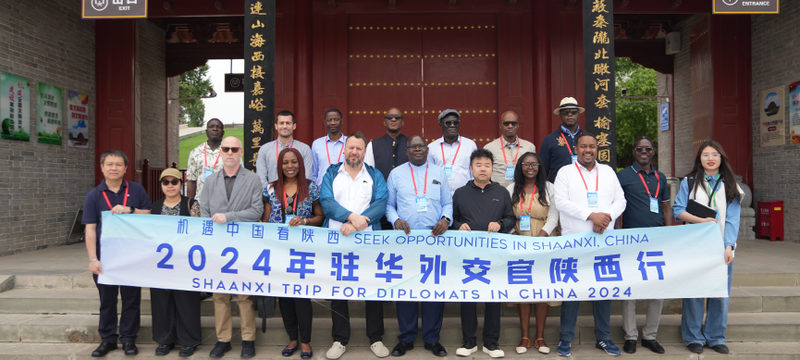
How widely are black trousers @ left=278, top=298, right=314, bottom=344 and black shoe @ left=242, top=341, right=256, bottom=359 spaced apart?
0.30m

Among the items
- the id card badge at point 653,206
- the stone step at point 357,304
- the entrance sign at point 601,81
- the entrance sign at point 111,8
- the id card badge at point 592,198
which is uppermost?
the entrance sign at point 111,8

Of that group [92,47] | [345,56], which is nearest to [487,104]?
[345,56]

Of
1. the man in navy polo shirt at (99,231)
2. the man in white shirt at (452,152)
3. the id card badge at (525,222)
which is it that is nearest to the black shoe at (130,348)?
the man in navy polo shirt at (99,231)

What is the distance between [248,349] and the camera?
3.63 meters

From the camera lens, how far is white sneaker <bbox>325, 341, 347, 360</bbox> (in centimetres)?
356

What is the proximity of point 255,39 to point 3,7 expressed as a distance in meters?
4.58

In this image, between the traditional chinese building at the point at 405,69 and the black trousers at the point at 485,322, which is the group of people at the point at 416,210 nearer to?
the black trousers at the point at 485,322

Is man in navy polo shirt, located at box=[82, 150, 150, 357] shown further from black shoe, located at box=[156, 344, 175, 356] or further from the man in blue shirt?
the man in blue shirt

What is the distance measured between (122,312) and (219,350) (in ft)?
2.77

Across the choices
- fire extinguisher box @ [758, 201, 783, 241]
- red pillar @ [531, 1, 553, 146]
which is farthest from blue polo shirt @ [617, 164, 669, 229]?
fire extinguisher box @ [758, 201, 783, 241]

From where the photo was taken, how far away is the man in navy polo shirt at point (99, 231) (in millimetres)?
3580

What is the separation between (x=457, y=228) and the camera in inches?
144

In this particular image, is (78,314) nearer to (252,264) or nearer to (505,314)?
(252,264)

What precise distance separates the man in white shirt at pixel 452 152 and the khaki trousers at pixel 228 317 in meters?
1.98
